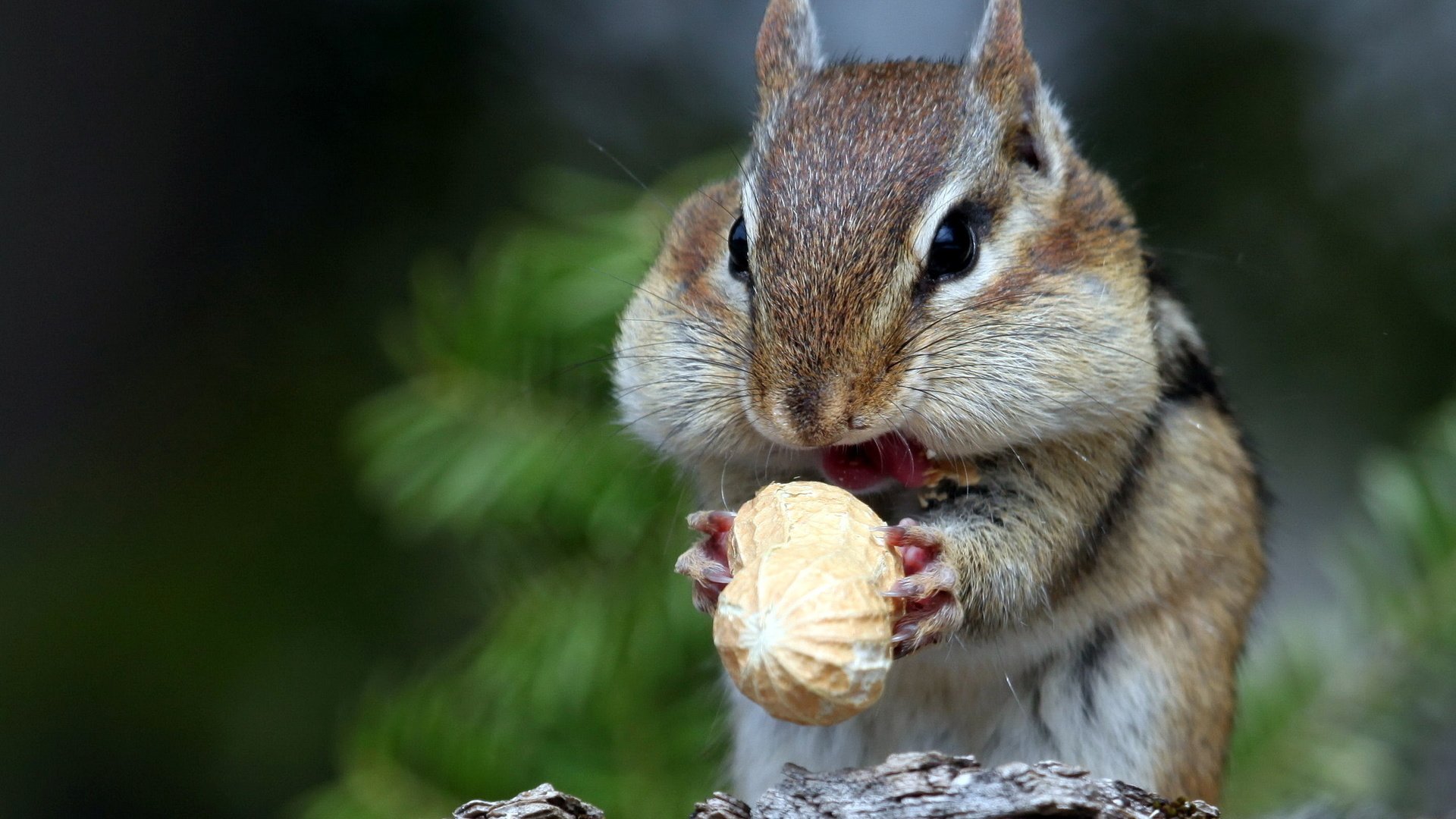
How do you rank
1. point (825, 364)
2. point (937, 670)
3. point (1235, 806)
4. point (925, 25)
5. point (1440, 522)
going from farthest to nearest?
point (925, 25), point (1235, 806), point (1440, 522), point (937, 670), point (825, 364)

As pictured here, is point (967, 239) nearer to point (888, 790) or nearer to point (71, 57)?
point (888, 790)

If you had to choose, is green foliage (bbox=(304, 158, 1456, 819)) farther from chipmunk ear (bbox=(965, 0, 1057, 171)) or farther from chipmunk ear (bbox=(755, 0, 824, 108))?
chipmunk ear (bbox=(965, 0, 1057, 171))

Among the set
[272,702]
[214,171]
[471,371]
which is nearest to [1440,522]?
[471,371]

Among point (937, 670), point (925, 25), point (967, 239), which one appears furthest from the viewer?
point (925, 25)

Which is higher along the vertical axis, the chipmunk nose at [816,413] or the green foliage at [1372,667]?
the green foliage at [1372,667]

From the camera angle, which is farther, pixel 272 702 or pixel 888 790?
pixel 272 702

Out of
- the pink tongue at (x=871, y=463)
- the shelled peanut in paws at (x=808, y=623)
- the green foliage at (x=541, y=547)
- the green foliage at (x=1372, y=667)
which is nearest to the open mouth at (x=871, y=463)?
the pink tongue at (x=871, y=463)

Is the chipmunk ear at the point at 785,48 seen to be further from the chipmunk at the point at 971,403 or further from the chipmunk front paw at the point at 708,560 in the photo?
the chipmunk front paw at the point at 708,560

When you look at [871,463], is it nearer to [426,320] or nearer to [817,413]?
[817,413]
